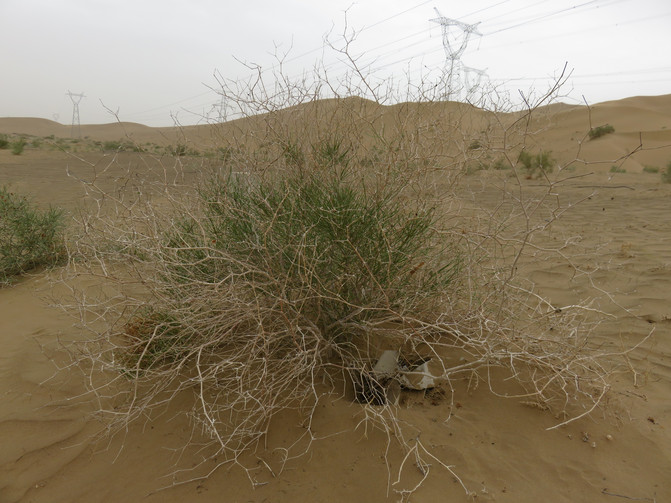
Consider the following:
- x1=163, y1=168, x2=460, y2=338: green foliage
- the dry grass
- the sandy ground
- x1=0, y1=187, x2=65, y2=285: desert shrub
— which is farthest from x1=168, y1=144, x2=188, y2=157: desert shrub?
x1=0, y1=187, x2=65, y2=285: desert shrub

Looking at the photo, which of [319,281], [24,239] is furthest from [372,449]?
[24,239]

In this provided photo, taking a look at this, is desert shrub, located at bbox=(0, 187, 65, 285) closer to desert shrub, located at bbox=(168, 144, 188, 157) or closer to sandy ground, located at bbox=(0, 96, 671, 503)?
sandy ground, located at bbox=(0, 96, 671, 503)

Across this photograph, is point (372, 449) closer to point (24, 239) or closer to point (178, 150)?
point (178, 150)

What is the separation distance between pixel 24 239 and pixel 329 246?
4.90 metres

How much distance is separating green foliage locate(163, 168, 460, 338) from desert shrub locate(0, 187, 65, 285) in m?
3.73

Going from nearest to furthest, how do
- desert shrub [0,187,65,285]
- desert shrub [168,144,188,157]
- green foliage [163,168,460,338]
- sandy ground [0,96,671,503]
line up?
sandy ground [0,96,671,503]
green foliage [163,168,460,338]
desert shrub [168,144,188,157]
desert shrub [0,187,65,285]

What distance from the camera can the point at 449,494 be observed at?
78.5 inches

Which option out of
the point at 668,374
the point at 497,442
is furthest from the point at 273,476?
the point at 668,374

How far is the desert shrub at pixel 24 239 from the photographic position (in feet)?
17.5

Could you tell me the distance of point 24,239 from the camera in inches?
215

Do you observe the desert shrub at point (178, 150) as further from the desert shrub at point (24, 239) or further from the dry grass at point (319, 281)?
the desert shrub at point (24, 239)

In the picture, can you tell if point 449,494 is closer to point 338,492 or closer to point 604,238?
point 338,492

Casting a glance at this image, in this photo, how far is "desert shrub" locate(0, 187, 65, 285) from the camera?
5328 millimetres

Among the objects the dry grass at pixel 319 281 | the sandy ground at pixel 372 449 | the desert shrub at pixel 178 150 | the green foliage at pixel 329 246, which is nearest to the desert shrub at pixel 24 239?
the sandy ground at pixel 372 449
